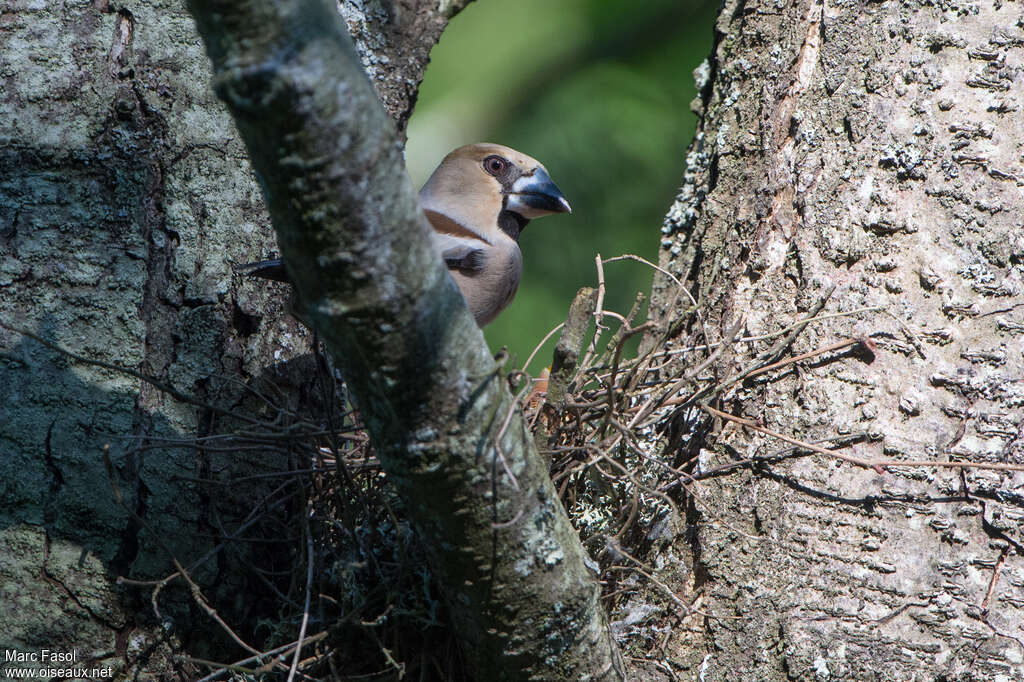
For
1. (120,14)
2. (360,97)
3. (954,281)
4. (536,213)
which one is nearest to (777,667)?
(954,281)

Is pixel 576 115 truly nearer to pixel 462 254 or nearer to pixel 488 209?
pixel 488 209

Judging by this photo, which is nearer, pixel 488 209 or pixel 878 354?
pixel 878 354

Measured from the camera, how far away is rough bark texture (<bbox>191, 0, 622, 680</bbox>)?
1400 millimetres

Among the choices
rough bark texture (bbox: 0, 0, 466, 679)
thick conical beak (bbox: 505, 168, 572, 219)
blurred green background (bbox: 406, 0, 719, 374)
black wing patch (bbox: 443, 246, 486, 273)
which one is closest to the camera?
rough bark texture (bbox: 0, 0, 466, 679)

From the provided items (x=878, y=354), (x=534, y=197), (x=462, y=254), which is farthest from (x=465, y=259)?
(x=878, y=354)

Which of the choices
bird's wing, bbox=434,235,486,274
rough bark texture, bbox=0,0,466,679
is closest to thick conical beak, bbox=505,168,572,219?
bird's wing, bbox=434,235,486,274

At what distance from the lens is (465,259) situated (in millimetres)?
3381

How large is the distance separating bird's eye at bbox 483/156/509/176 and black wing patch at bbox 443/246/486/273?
0.49m

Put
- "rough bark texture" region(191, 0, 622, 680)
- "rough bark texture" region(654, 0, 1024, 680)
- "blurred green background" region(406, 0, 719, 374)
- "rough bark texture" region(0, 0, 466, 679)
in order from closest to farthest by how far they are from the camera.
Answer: "rough bark texture" region(191, 0, 622, 680)
"rough bark texture" region(654, 0, 1024, 680)
"rough bark texture" region(0, 0, 466, 679)
"blurred green background" region(406, 0, 719, 374)

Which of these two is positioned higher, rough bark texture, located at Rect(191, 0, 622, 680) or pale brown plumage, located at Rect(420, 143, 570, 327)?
rough bark texture, located at Rect(191, 0, 622, 680)

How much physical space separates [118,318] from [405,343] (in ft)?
4.42

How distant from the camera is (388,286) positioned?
5.07 feet

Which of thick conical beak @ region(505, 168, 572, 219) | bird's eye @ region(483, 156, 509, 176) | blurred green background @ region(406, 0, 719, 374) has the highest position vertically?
bird's eye @ region(483, 156, 509, 176)

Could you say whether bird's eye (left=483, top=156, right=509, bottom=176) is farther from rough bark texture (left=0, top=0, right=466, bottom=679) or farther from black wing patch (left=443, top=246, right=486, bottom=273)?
rough bark texture (left=0, top=0, right=466, bottom=679)
